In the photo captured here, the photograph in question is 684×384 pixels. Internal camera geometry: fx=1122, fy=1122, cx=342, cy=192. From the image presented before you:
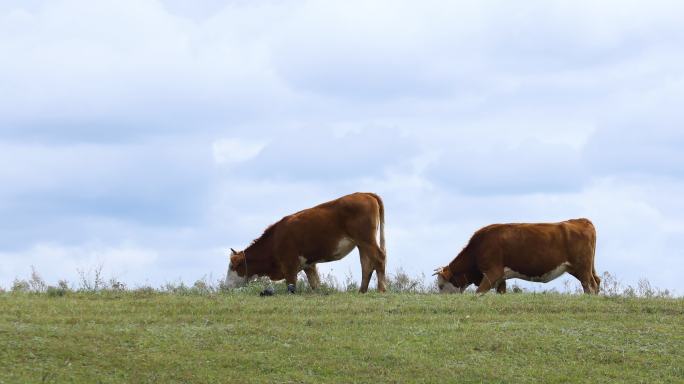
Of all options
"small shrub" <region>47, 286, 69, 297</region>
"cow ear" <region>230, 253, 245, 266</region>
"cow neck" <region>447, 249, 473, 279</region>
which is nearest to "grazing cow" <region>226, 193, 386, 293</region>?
"cow ear" <region>230, 253, 245, 266</region>

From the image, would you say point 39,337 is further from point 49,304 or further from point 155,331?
point 49,304

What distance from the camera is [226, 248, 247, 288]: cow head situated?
2348 centimetres

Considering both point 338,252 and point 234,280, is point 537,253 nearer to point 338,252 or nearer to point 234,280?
point 338,252

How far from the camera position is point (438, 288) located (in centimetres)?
2397

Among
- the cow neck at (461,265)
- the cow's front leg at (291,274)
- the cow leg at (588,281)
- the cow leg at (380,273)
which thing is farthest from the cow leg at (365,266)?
the cow leg at (588,281)

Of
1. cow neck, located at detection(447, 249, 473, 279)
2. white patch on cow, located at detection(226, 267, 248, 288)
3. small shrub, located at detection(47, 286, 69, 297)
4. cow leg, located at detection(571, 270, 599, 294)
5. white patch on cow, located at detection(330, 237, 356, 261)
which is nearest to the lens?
small shrub, located at detection(47, 286, 69, 297)

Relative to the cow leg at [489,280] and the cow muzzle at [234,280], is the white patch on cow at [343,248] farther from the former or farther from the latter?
the cow leg at [489,280]

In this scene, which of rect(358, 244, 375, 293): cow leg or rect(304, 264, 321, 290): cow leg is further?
rect(304, 264, 321, 290): cow leg

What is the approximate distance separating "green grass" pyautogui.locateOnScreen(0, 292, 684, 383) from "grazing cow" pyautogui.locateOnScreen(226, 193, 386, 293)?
2606 millimetres

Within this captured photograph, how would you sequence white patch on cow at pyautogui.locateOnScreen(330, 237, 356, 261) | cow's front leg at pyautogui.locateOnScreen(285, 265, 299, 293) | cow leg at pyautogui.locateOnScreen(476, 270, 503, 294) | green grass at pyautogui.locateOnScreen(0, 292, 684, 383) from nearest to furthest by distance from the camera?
1. green grass at pyautogui.locateOnScreen(0, 292, 684, 383)
2. white patch on cow at pyautogui.locateOnScreen(330, 237, 356, 261)
3. cow's front leg at pyautogui.locateOnScreen(285, 265, 299, 293)
4. cow leg at pyautogui.locateOnScreen(476, 270, 503, 294)

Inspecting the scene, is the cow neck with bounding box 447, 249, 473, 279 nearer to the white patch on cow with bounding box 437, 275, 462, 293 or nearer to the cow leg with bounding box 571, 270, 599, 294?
the white patch on cow with bounding box 437, 275, 462, 293

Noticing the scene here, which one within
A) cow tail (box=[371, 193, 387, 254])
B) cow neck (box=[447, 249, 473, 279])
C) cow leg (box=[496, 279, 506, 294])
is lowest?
cow leg (box=[496, 279, 506, 294])

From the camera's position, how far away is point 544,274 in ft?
76.3

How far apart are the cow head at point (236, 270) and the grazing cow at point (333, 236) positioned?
96cm
